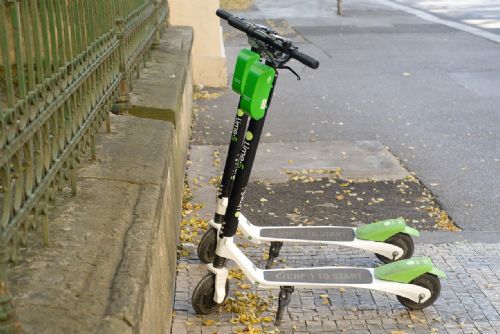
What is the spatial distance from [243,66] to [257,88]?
0.27 meters

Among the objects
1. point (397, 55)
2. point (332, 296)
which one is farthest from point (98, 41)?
point (397, 55)

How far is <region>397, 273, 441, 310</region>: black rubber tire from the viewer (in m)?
3.97

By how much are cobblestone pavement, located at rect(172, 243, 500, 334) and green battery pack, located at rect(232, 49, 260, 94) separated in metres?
1.33

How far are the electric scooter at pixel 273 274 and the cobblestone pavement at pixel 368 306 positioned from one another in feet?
0.35

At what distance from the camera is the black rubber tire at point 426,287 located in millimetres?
3973

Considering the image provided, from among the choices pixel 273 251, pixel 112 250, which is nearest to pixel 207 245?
pixel 273 251

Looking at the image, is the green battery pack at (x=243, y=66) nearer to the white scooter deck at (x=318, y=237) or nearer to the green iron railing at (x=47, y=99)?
the green iron railing at (x=47, y=99)

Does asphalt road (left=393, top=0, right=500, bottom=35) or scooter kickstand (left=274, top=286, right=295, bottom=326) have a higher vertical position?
scooter kickstand (left=274, top=286, right=295, bottom=326)

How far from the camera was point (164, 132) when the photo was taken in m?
4.23

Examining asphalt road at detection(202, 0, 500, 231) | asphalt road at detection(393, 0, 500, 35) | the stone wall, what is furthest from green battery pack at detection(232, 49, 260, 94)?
asphalt road at detection(393, 0, 500, 35)

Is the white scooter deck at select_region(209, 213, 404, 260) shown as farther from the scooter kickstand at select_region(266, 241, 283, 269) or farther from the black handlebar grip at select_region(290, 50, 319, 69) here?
the black handlebar grip at select_region(290, 50, 319, 69)

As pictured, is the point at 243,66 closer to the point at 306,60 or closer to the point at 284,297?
the point at 306,60

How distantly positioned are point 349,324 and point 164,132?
1.58 m

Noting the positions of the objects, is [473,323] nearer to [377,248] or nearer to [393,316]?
[393,316]
